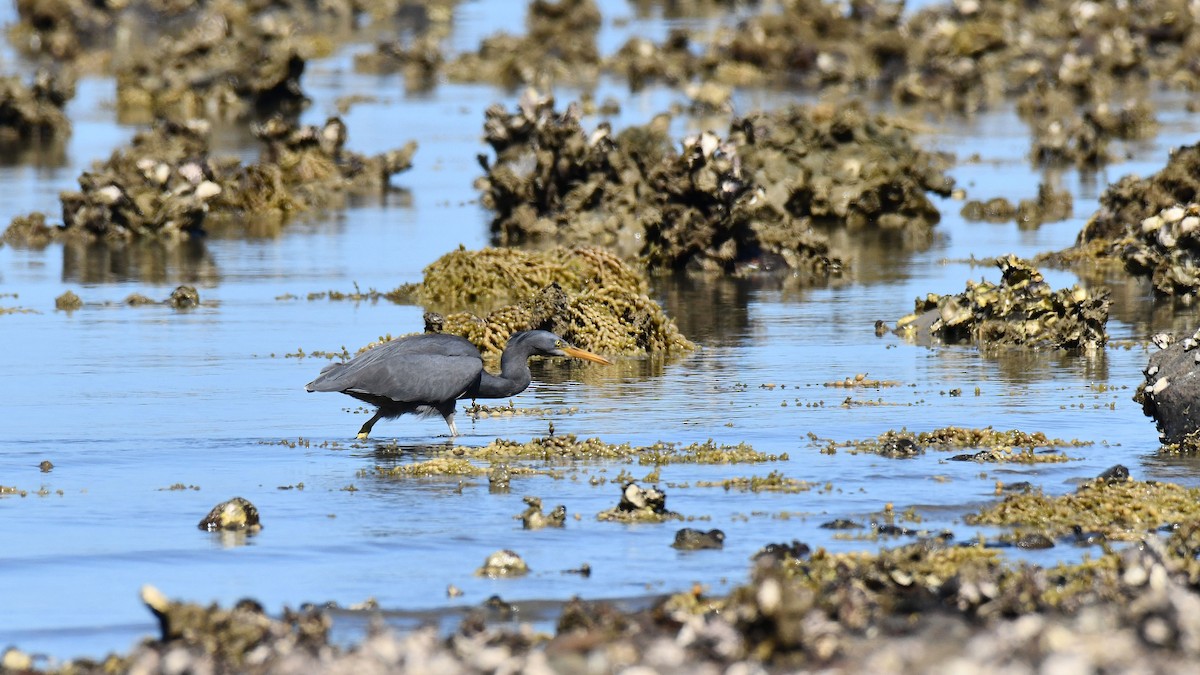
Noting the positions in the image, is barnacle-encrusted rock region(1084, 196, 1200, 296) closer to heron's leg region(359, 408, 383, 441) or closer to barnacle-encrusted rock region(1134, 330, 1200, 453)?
barnacle-encrusted rock region(1134, 330, 1200, 453)

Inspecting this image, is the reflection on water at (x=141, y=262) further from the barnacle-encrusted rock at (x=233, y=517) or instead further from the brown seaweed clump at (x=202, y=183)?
the barnacle-encrusted rock at (x=233, y=517)

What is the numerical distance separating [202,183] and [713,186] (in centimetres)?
759

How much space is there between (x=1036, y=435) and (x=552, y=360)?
5.27 meters

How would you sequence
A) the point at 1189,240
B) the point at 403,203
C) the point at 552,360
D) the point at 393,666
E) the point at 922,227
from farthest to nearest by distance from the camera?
the point at 403,203, the point at 922,227, the point at 1189,240, the point at 552,360, the point at 393,666

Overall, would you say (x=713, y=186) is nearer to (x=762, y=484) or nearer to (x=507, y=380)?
(x=507, y=380)

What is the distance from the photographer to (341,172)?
1250 inches

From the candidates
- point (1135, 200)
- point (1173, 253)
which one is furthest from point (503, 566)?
point (1135, 200)

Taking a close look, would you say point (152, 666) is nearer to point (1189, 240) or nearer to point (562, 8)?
point (1189, 240)

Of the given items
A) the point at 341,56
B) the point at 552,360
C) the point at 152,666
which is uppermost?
the point at 341,56

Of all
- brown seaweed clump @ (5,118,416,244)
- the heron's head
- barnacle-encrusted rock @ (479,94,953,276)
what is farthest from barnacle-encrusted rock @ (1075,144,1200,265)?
brown seaweed clump @ (5,118,416,244)

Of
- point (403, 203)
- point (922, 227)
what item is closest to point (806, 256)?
point (922, 227)

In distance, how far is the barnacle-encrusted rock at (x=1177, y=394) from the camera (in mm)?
12898

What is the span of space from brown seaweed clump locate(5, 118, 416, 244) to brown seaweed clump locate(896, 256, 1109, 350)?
1132 centimetres

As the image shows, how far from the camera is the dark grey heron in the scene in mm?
13711
